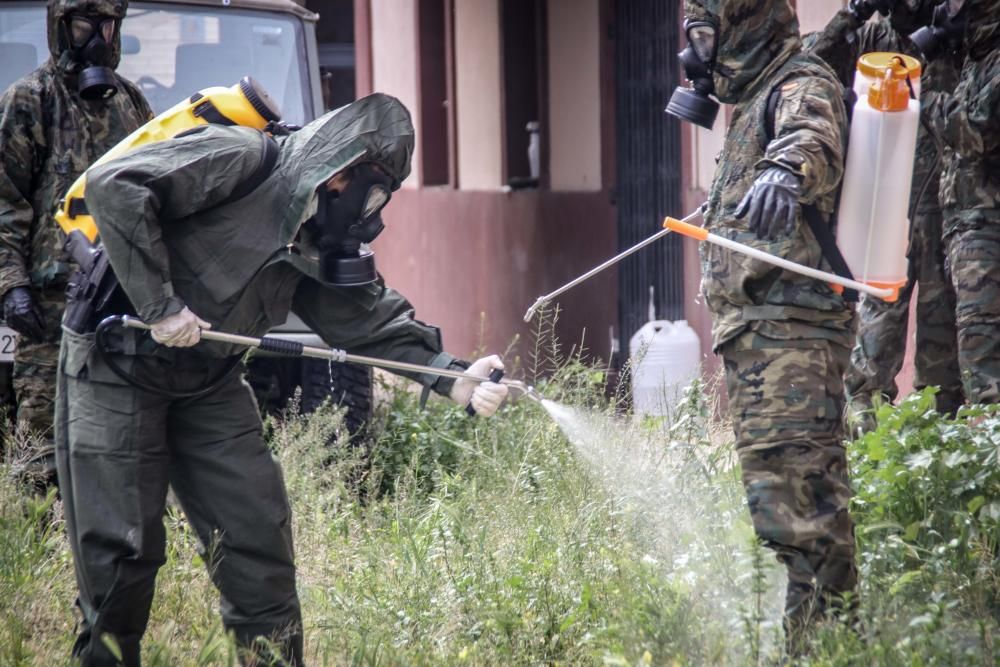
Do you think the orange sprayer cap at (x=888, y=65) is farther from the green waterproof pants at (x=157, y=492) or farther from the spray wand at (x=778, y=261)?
the green waterproof pants at (x=157, y=492)

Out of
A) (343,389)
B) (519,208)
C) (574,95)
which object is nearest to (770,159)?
(343,389)

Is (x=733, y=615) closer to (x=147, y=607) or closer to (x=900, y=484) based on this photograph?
(x=900, y=484)

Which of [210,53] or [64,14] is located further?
[210,53]

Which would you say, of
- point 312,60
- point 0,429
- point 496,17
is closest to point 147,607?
point 0,429

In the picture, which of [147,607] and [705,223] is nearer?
[147,607]

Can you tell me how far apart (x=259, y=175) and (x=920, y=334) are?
3202 millimetres

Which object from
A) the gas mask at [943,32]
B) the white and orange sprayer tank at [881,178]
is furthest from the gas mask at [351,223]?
the gas mask at [943,32]

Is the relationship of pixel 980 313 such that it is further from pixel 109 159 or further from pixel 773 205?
pixel 109 159

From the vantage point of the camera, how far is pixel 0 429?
653 cm

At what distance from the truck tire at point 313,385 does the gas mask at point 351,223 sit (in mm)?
2833

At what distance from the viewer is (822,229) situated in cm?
402

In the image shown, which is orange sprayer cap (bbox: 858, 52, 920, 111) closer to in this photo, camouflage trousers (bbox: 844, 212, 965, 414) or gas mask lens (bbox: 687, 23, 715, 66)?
gas mask lens (bbox: 687, 23, 715, 66)

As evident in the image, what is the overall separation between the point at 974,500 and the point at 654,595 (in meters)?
1.07

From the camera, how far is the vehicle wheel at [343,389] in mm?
6832
